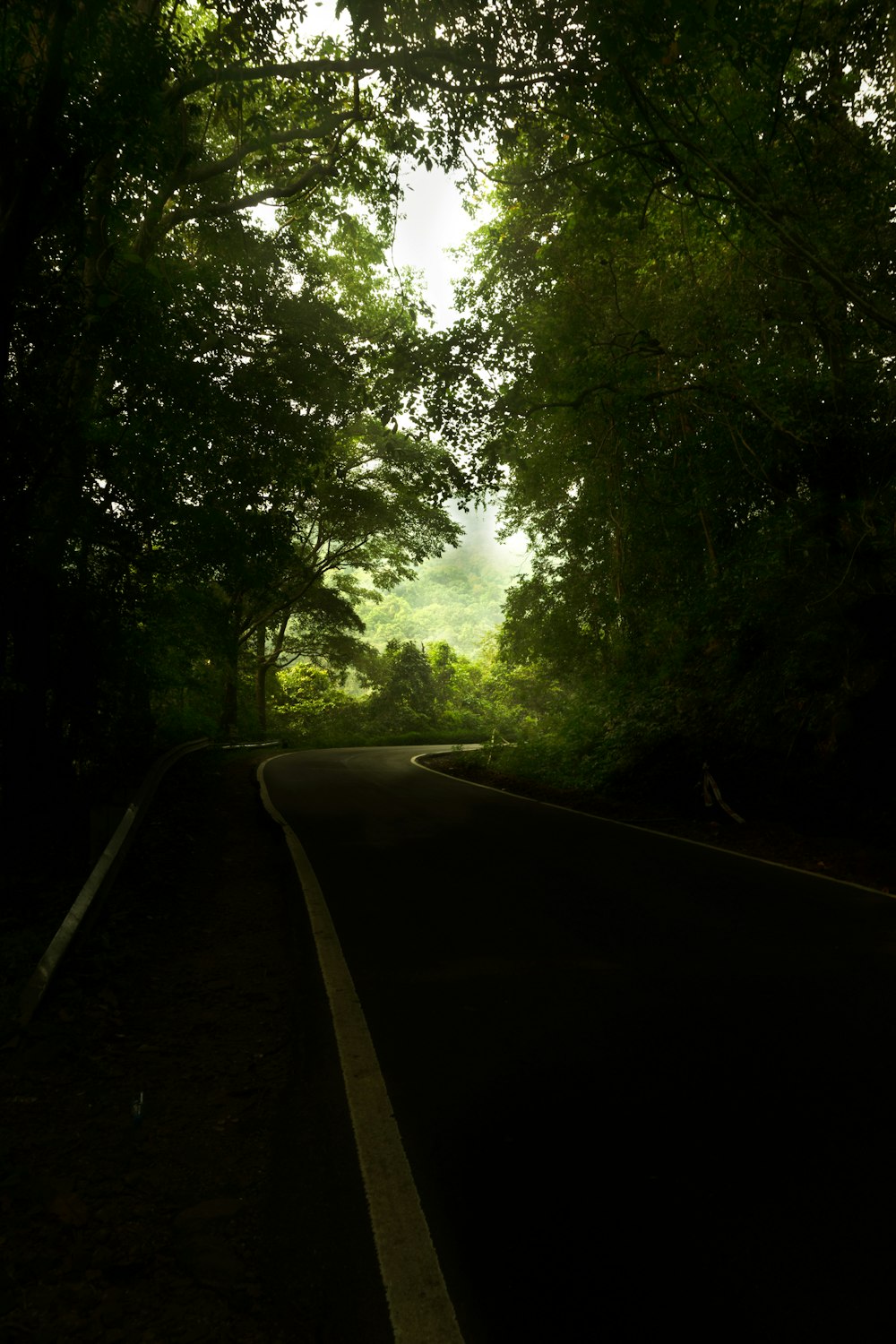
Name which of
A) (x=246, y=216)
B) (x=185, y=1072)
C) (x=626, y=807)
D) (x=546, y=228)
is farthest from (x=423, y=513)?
(x=185, y=1072)

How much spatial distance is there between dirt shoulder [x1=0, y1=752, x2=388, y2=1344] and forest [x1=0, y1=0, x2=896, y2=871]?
3.99m

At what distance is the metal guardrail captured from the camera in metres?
4.48

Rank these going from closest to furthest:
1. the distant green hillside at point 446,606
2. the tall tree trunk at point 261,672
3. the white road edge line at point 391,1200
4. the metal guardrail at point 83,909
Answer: the white road edge line at point 391,1200, the metal guardrail at point 83,909, the tall tree trunk at point 261,672, the distant green hillside at point 446,606

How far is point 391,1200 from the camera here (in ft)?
9.53

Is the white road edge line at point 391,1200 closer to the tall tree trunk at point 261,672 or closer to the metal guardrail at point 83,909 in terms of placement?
the metal guardrail at point 83,909

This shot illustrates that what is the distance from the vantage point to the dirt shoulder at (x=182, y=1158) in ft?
7.96

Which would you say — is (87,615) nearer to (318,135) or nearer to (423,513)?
(318,135)

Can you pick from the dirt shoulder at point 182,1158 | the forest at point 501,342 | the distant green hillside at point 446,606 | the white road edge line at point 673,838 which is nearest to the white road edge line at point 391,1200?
the dirt shoulder at point 182,1158

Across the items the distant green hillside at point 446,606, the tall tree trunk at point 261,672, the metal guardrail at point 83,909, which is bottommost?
the metal guardrail at point 83,909

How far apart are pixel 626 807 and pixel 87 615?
9.53m

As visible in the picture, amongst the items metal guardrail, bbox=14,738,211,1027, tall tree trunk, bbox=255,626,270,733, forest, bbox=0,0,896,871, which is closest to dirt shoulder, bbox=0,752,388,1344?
metal guardrail, bbox=14,738,211,1027

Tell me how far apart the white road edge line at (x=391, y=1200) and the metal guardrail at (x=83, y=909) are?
162 cm

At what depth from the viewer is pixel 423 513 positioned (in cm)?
3462

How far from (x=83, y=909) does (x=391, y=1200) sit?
3.11 metres
